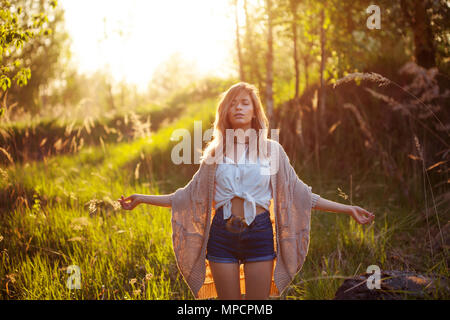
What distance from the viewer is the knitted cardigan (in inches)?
114

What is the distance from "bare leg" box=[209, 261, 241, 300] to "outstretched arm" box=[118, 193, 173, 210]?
24.5 inches

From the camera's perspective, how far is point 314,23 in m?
6.99

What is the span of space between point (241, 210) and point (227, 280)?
1.55 feet

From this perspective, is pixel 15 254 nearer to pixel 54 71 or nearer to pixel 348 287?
pixel 348 287

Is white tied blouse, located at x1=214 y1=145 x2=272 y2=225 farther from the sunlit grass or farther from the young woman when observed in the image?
the sunlit grass

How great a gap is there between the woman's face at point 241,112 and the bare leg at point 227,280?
1.00 m

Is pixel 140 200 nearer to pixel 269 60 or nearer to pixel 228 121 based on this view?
pixel 228 121

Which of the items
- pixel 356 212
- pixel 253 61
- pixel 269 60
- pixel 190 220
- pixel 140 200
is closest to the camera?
pixel 356 212

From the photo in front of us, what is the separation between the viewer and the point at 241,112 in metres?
2.85

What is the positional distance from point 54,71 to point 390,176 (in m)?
15.7

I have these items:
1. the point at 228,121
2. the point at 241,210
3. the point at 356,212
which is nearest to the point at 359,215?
the point at 356,212

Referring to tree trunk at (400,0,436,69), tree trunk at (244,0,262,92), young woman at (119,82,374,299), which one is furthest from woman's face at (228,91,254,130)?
tree trunk at (244,0,262,92)
